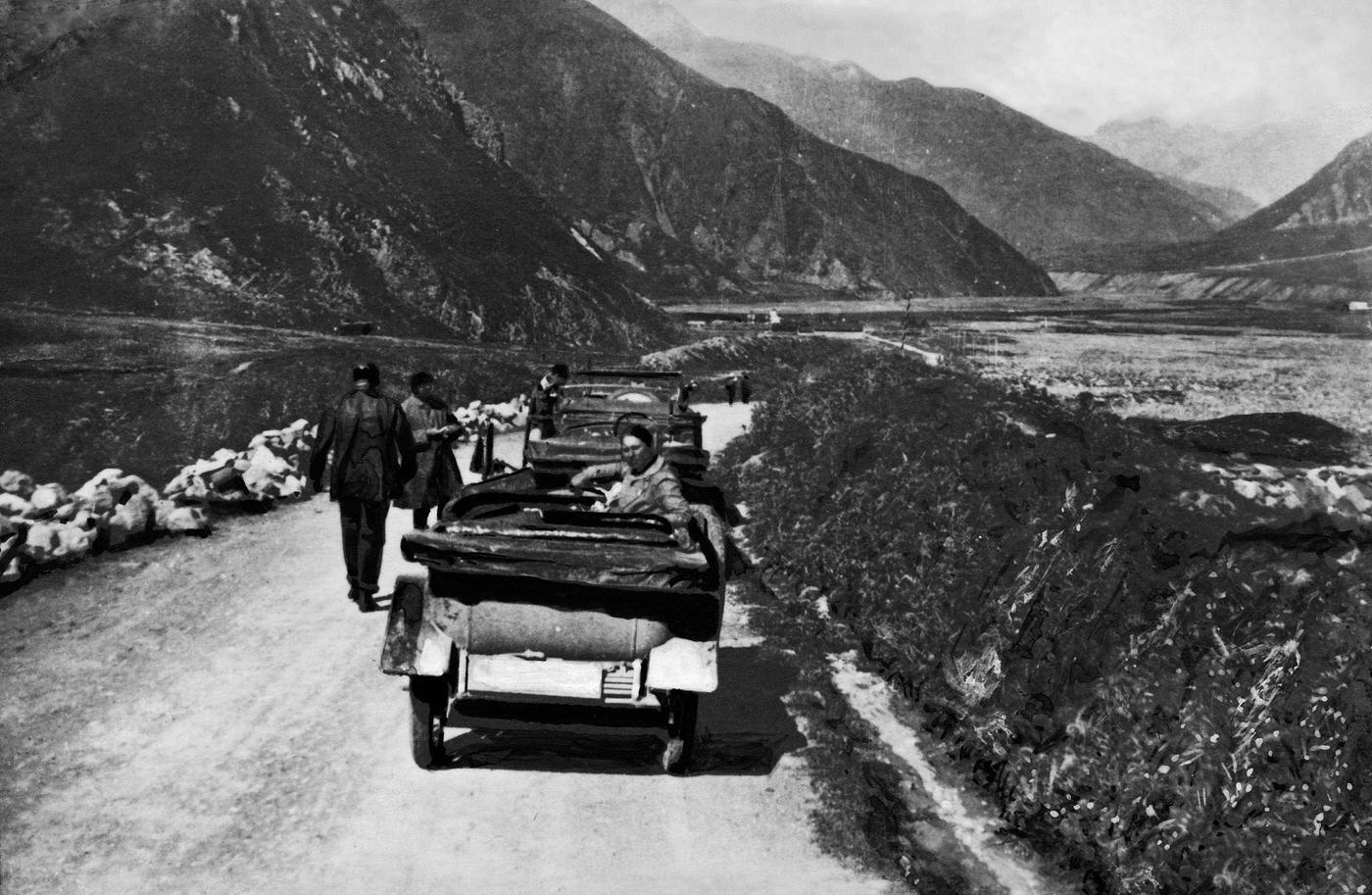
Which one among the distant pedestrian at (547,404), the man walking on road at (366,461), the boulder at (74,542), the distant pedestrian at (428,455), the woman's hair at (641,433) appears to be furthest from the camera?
the distant pedestrian at (547,404)

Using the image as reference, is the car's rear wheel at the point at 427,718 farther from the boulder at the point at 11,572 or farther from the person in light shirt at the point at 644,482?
the boulder at the point at 11,572

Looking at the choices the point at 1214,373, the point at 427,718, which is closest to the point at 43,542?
the point at 427,718

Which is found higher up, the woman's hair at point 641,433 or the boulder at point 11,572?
the woman's hair at point 641,433

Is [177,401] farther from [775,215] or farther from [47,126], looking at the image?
[775,215]

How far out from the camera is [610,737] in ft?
22.4

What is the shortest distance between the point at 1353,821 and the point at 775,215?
112212mm

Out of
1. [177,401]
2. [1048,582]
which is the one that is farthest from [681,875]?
[177,401]

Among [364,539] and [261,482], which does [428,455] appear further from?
[261,482]

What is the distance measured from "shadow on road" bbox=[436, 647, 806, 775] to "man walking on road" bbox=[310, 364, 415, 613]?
8.84 ft

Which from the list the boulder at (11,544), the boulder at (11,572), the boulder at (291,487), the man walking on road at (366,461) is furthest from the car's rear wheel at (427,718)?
the boulder at (291,487)

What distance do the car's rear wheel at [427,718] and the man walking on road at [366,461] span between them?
3424 millimetres

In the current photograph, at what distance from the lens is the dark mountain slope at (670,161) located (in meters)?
104

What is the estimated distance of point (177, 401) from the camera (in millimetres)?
22016

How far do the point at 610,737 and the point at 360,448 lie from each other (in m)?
3.67
